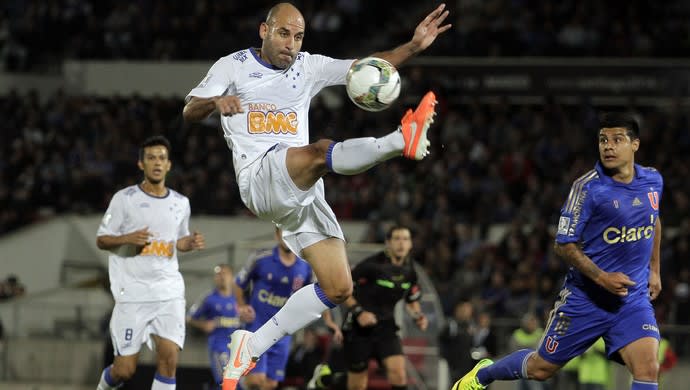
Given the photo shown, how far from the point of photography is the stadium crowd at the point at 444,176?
1622 cm

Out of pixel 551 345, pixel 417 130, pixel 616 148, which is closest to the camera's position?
pixel 417 130

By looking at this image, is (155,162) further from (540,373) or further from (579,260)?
(579,260)

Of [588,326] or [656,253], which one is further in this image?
[656,253]

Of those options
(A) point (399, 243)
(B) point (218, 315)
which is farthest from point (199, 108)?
(B) point (218, 315)

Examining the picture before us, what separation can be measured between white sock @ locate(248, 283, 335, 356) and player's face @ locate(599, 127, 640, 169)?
2165 mm

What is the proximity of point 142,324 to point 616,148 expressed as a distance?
4335 millimetres

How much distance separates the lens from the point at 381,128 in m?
19.8

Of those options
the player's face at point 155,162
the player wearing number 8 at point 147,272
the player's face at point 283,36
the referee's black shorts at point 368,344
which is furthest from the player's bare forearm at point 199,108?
the referee's black shorts at point 368,344

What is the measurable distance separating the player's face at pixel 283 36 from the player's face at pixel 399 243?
3429 mm

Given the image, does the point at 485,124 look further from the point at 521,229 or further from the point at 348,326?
the point at 348,326

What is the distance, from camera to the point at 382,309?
10938 mm

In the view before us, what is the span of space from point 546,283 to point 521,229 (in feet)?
4.89

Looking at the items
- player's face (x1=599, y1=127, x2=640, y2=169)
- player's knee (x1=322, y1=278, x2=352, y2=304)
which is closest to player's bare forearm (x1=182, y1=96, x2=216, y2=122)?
player's knee (x1=322, y1=278, x2=352, y2=304)

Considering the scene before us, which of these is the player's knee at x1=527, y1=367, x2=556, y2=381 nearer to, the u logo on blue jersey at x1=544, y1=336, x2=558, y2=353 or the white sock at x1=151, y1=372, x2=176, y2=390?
the u logo on blue jersey at x1=544, y1=336, x2=558, y2=353
